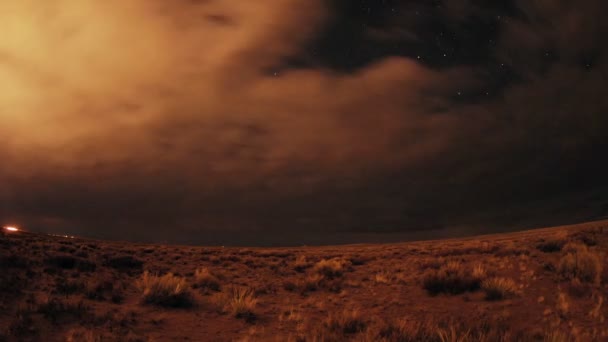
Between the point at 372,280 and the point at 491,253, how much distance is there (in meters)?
8.24

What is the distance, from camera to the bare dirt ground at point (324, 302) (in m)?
8.38

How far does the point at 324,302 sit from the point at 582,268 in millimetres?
8697

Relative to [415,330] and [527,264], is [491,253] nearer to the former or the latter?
[527,264]

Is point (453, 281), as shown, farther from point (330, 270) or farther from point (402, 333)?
point (330, 270)

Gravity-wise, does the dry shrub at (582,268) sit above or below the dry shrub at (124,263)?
above

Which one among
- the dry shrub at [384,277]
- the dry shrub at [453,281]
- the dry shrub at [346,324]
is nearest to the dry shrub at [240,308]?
the dry shrub at [346,324]

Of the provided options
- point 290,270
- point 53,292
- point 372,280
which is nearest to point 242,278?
point 290,270

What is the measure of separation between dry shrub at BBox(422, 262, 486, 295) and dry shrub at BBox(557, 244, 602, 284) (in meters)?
2.63

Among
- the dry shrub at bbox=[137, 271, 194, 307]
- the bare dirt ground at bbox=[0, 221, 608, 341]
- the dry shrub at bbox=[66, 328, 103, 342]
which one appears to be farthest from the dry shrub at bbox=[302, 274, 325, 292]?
the dry shrub at bbox=[66, 328, 103, 342]

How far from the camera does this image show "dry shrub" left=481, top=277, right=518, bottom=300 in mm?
11031

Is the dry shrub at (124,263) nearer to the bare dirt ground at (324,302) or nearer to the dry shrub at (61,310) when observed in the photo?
the bare dirt ground at (324,302)

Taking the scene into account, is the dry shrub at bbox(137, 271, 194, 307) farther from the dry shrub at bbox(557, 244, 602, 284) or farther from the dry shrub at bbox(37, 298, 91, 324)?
the dry shrub at bbox(557, 244, 602, 284)

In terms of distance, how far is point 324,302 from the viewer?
1241cm

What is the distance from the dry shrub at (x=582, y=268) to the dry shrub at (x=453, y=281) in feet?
8.62
